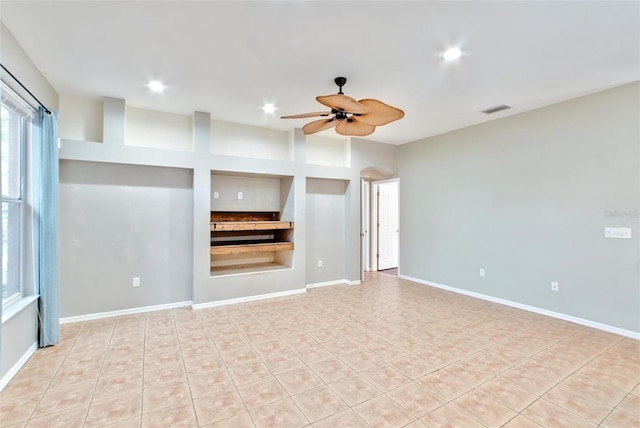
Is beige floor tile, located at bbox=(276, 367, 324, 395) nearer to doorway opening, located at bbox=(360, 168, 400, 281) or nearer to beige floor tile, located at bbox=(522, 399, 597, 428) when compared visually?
beige floor tile, located at bbox=(522, 399, 597, 428)

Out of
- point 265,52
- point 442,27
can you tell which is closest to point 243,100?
point 265,52

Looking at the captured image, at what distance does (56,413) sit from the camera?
2.04 meters

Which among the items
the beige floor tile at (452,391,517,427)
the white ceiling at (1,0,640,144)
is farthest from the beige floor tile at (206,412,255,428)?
the white ceiling at (1,0,640,144)

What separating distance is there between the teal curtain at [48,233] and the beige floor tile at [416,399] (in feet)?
11.0

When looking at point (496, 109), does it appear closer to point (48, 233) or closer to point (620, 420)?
point (620, 420)

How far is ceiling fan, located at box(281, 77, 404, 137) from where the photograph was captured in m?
2.63

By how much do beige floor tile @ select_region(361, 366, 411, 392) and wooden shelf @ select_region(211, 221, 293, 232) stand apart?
2.81m

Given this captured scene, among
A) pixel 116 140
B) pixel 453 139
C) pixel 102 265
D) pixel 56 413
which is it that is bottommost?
pixel 56 413

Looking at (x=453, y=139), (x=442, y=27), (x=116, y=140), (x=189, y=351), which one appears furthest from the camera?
(x=453, y=139)

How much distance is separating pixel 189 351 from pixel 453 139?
508 centimetres

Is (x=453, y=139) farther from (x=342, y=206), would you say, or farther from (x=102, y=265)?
(x=102, y=265)

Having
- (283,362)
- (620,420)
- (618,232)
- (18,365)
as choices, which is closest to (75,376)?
(18,365)

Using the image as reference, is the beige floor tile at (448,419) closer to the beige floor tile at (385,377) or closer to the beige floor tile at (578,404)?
the beige floor tile at (385,377)

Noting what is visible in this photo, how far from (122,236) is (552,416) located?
4.77 meters
